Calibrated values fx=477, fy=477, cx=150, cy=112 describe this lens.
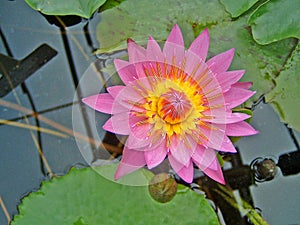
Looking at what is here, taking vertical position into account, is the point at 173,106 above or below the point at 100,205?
above

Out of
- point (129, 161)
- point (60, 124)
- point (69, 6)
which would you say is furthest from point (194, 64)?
point (60, 124)

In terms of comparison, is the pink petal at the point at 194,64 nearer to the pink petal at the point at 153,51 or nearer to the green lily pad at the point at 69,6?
the pink petal at the point at 153,51

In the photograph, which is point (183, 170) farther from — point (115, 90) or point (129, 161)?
point (115, 90)

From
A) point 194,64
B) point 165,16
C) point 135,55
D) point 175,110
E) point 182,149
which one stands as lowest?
point 182,149

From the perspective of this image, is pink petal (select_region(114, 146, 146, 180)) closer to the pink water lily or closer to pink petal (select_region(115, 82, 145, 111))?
the pink water lily

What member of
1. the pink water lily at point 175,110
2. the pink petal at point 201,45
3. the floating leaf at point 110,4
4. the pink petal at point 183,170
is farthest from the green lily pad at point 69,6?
the pink petal at point 183,170

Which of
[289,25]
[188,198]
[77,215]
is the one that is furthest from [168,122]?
[289,25]

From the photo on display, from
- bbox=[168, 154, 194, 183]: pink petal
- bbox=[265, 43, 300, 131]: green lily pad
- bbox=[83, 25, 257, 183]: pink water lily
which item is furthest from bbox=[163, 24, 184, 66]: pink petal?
bbox=[265, 43, 300, 131]: green lily pad
